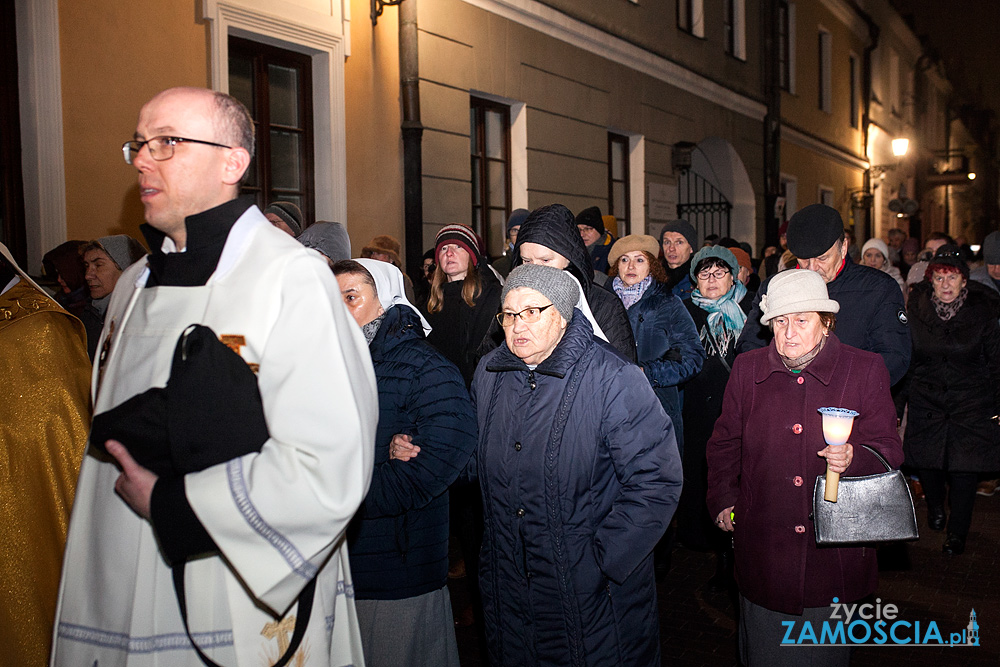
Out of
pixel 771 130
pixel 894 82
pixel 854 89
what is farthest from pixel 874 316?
pixel 894 82

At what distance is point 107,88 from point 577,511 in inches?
212

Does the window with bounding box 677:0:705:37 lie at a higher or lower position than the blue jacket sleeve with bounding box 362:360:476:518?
higher

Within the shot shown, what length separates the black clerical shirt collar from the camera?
2080 millimetres

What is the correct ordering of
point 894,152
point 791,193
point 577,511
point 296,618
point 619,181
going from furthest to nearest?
1. point 894,152
2. point 791,193
3. point 619,181
4. point 577,511
5. point 296,618

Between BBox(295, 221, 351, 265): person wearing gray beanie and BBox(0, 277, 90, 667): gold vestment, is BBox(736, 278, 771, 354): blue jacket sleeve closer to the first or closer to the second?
BBox(295, 221, 351, 265): person wearing gray beanie

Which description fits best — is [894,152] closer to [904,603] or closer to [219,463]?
[904,603]

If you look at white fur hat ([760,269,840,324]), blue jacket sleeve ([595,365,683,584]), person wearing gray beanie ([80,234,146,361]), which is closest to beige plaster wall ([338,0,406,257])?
person wearing gray beanie ([80,234,146,361])

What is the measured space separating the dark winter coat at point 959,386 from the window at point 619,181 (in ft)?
24.0

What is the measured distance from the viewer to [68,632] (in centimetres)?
211

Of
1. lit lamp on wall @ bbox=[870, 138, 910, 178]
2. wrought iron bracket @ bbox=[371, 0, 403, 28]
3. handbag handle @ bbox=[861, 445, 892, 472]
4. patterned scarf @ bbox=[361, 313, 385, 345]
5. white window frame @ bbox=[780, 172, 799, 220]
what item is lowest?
handbag handle @ bbox=[861, 445, 892, 472]

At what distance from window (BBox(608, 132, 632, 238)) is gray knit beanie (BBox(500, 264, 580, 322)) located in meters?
10.4

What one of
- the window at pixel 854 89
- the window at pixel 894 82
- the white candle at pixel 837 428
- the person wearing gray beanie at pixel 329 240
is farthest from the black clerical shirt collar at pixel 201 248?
the window at pixel 894 82

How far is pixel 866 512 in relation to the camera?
3.35 m

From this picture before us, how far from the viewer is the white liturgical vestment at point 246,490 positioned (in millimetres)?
1903
